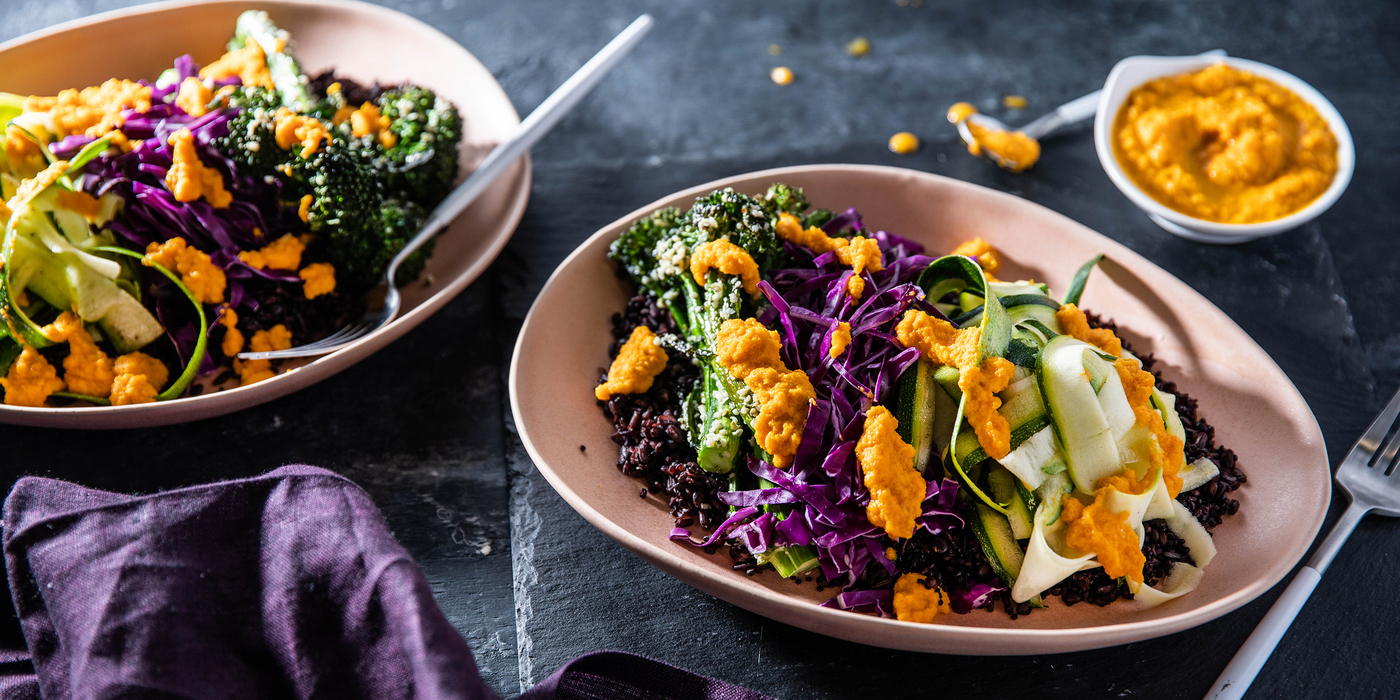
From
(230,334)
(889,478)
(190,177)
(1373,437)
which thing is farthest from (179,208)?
(1373,437)

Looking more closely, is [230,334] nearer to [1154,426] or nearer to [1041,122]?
[1154,426]

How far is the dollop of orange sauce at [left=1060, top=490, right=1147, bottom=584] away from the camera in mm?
2092

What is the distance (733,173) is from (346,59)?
1.70 metres

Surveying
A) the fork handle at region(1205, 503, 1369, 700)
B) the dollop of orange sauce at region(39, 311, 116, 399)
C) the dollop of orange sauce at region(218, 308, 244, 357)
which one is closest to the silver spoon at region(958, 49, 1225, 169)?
the fork handle at region(1205, 503, 1369, 700)

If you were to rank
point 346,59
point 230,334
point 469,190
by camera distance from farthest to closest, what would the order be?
point 346,59 < point 469,190 < point 230,334

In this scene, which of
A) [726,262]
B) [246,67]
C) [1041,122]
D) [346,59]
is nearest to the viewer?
[726,262]

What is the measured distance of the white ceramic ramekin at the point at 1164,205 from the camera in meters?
2.99

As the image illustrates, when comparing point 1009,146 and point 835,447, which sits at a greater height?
point 835,447

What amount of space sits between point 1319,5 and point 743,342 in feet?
13.5

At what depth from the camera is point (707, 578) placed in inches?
84.0

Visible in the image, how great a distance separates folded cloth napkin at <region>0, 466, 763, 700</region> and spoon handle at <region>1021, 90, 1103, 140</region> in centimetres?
304

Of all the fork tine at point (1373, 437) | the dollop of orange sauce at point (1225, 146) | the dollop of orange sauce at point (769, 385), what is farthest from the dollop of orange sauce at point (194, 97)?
the fork tine at point (1373, 437)

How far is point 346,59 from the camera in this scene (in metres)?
3.41

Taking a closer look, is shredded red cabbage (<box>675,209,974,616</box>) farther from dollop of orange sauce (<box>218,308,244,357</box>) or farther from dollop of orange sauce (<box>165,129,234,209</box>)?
dollop of orange sauce (<box>165,129,234,209</box>)
